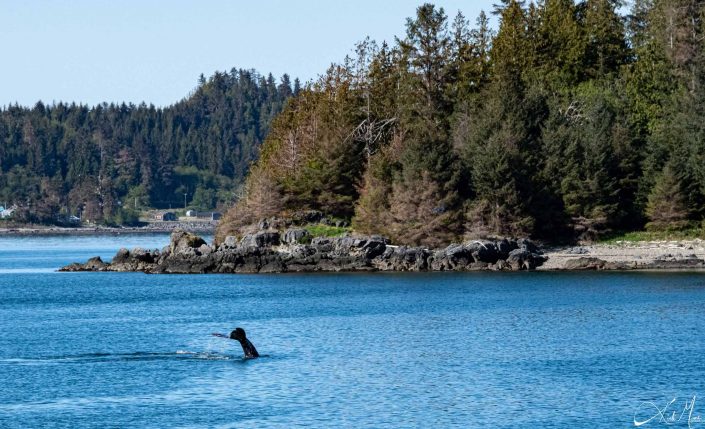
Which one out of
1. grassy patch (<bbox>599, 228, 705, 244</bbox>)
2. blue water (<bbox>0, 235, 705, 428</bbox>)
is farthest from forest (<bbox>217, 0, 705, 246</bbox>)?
blue water (<bbox>0, 235, 705, 428</bbox>)

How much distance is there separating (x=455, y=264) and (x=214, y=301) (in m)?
23.9

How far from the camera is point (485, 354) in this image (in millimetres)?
49375

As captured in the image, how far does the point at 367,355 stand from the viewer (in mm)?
49812

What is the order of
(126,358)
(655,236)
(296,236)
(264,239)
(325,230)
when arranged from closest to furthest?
(126,358)
(655,236)
(296,236)
(264,239)
(325,230)

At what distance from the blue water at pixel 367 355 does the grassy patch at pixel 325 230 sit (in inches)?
748

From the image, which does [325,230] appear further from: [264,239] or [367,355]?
[367,355]

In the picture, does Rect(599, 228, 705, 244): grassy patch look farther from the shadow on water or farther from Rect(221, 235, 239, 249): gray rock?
the shadow on water

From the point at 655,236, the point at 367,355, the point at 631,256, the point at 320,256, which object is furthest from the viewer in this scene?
the point at 320,256

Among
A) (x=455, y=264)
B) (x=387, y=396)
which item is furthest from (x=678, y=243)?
(x=387, y=396)

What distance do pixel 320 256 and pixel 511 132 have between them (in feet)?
63.0

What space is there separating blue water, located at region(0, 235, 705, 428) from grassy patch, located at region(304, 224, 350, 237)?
19009 mm

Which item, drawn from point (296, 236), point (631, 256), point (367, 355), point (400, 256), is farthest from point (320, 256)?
point (367, 355)

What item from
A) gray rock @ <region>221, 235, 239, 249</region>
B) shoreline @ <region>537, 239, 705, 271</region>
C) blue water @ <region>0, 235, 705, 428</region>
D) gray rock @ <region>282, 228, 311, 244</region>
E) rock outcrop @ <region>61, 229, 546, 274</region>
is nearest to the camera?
blue water @ <region>0, 235, 705, 428</region>

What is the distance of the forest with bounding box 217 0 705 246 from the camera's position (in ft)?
322
